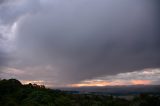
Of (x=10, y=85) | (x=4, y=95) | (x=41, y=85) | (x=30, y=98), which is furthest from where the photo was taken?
(x=41, y=85)

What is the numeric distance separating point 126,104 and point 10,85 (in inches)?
907

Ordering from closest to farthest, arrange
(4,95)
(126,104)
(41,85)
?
(126,104) → (4,95) → (41,85)

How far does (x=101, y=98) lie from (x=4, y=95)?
16.3 m

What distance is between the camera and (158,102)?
131 ft

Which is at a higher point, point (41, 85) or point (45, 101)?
point (41, 85)

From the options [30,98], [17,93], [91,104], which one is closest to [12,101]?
[30,98]

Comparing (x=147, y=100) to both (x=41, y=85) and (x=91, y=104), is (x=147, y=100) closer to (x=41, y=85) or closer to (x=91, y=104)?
(x=91, y=104)

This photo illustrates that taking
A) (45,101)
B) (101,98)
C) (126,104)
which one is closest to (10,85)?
(45,101)

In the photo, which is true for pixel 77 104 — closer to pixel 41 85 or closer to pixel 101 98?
pixel 101 98

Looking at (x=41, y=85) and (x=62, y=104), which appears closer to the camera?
(x=62, y=104)

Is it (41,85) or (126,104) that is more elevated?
(41,85)

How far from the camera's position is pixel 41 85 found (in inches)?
2338

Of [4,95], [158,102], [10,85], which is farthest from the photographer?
[10,85]

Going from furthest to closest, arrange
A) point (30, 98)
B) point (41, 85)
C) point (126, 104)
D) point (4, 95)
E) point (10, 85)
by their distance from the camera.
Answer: point (41, 85) → point (10, 85) → point (4, 95) → point (30, 98) → point (126, 104)
